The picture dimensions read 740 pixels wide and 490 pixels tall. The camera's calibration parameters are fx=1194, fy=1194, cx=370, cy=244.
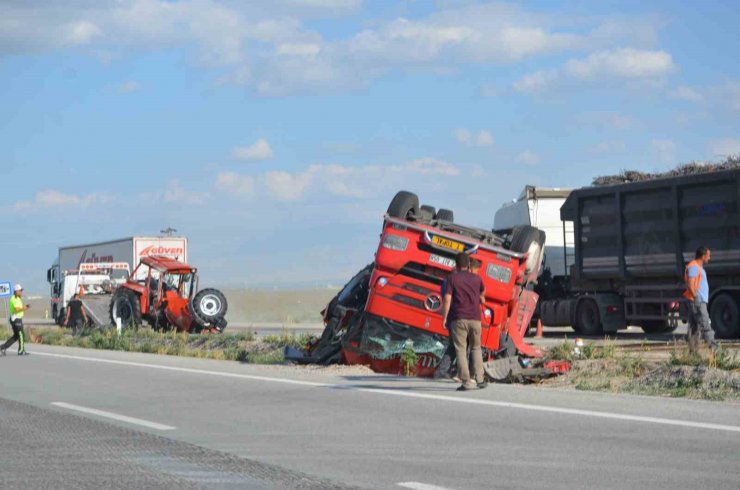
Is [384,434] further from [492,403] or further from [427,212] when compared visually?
[427,212]

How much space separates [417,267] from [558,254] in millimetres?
14618

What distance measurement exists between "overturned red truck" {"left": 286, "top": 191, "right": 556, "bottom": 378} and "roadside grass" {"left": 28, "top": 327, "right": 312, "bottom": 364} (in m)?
4.00

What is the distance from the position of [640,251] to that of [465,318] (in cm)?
1374

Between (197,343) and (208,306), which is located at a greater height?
(208,306)

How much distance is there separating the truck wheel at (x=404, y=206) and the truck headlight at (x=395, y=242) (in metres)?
0.57

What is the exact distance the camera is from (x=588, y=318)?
96.0 ft

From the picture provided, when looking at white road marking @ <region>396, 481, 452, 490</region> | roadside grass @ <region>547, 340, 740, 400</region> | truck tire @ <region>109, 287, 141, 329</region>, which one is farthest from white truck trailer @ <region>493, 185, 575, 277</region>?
→ white road marking @ <region>396, 481, 452, 490</region>

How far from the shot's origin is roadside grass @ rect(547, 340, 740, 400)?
45.7ft

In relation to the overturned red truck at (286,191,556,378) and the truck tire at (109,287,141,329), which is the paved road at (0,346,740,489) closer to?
the overturned red truck at (286,191,556,378)

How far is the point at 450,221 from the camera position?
1838 cm

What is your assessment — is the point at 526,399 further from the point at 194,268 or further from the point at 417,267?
the point at 194,268

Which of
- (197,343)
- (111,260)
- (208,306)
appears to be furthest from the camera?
(111,260)

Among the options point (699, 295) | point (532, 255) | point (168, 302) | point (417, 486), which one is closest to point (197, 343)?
point (168, 302)

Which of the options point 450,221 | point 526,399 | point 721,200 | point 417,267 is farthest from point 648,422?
point 721,200
